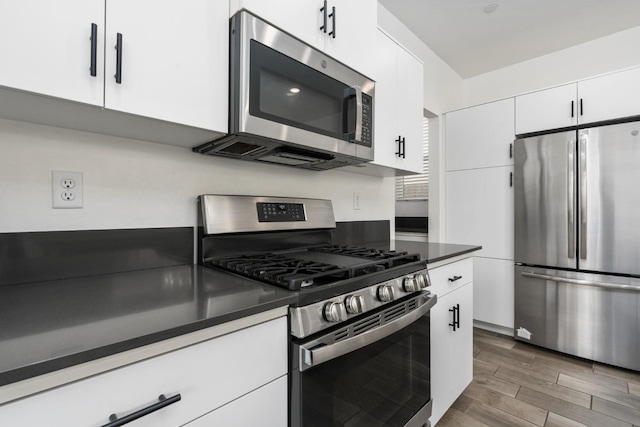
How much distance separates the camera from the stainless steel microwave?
3.49 feet

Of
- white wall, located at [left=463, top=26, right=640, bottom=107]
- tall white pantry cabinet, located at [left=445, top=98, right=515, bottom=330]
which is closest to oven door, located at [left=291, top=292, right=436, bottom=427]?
tall white pantry cabinet, located at [left=445, top=98, right=515, bottom=330]

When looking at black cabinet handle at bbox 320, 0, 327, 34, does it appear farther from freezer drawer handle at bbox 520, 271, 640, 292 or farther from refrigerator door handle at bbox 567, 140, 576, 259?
freezer drawer handle at bbox 520, 271, 640, 292

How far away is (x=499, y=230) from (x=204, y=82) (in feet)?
9.31

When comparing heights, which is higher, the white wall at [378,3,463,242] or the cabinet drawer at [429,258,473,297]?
the white wall at [378,3,463,242]

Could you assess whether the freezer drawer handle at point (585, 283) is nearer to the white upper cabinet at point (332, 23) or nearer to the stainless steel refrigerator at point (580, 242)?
the stainless steel refrigerator at point (580, 242)

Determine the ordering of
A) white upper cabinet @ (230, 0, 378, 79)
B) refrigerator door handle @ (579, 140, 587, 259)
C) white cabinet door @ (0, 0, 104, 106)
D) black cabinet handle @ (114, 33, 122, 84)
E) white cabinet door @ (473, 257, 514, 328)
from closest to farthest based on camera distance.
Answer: white cabinet door @ (0, 0, 104, 106) → black cabinet handle @ (114, 33, 122, 84) → white upper cabinet @ (230, 0, 378, 79) → refrigerator door handle @ (579, 140, 587, 259) → white cabinet door @ (473, 257, 514, 328)

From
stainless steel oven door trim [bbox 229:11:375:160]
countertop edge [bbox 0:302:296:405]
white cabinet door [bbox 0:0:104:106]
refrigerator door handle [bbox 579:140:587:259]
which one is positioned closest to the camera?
→ countertop edge [bbox 0:302:296:405]

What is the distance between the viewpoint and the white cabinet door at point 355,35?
1402 millimetres

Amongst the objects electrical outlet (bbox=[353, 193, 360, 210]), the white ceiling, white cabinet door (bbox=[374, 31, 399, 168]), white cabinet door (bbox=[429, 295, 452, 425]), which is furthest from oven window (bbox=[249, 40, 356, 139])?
the white ceiling

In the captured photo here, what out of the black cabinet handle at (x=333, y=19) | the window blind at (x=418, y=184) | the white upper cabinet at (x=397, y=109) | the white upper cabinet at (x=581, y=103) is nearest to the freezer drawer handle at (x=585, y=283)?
the white upper cabinet at (x=581, y=103)

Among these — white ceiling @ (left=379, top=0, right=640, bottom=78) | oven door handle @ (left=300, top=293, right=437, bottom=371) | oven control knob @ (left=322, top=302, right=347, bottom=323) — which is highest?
white ceiling @ (left=379, top=0, right=640, bottom=78)

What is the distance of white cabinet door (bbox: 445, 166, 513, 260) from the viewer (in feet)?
9.29

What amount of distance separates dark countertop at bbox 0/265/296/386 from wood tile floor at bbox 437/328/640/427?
153 centimetres

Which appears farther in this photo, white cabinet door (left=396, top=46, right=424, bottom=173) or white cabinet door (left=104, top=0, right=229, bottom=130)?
white cabinet door (left=396, top=46, right=424, bottom=173)
